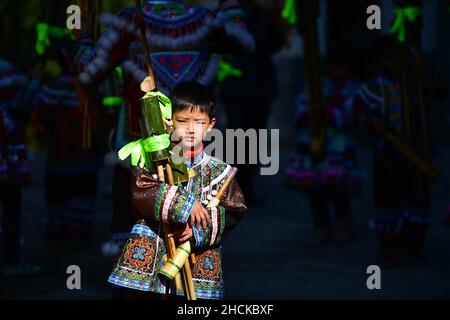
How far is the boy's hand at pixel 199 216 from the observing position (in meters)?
4.96

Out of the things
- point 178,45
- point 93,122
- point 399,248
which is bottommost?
point 399,248

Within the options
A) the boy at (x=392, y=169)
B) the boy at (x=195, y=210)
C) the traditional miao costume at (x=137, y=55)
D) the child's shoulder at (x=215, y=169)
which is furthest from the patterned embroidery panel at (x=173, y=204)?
the boy at (x=392, y=169)

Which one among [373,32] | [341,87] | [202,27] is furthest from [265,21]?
[373,32]

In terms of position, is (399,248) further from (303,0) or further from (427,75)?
(303,0)

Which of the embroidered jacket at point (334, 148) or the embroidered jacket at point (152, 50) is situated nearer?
the embroidered jacket at point (152, 50)

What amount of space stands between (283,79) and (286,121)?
1.87 ft

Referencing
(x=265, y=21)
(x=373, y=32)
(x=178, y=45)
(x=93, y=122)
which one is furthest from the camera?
A: (x=373, y=32)

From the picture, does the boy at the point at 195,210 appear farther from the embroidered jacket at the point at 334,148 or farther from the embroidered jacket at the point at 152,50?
the embroidered jacket at the point at 334,148

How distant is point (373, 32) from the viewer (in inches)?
568

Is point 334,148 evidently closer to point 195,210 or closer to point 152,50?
point 152,50

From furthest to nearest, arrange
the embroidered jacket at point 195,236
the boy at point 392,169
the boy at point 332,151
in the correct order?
the boy at point 332,151
the boy at point 392,169
the embroidered jacket at point 195,236

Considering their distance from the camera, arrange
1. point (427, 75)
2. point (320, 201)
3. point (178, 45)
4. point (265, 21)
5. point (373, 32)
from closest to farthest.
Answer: point (178, 45), point (427, 75), point (320, 201), point (265, 21), point (373, 32)

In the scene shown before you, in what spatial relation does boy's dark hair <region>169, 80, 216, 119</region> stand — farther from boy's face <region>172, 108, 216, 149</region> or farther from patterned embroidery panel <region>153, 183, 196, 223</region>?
patterned embroidery panel <region>153, 183, 196, 223</region>

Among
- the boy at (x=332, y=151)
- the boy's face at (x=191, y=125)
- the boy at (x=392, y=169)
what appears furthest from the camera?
the boy at (x=332, y=151)
